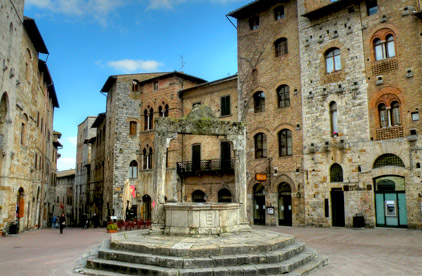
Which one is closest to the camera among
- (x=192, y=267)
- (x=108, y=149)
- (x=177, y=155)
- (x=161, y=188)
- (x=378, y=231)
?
(x=192, y=267)

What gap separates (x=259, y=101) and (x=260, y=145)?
10.1 ft

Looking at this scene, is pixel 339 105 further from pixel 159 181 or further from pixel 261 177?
pixel 159 181

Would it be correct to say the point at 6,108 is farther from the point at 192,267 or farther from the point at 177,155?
the point at 192,267

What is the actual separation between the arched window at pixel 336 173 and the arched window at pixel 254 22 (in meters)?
11.4

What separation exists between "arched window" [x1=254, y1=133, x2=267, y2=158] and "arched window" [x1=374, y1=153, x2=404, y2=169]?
7.36 meters

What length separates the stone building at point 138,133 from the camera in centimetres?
2950

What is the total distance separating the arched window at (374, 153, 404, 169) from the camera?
18344 mm

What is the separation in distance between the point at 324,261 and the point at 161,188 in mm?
5674

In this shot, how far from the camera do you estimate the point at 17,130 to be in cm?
2072

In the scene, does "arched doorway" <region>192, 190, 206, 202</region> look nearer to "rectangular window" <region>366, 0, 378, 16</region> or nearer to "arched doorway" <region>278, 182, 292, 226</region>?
"arched doorway" <region>278, 182, 292, 226</region>

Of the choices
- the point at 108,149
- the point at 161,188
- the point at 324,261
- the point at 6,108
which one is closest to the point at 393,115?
the point at 324,261

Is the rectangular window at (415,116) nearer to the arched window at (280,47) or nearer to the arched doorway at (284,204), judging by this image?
the arched doorway at (284,204)

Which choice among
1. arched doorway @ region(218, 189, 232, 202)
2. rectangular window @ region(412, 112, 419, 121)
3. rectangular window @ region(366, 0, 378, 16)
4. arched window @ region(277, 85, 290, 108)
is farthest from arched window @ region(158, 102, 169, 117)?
rectangular window @ region(412, 112, 419, 121)

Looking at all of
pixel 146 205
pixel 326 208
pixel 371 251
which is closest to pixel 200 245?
pixel 371 251
